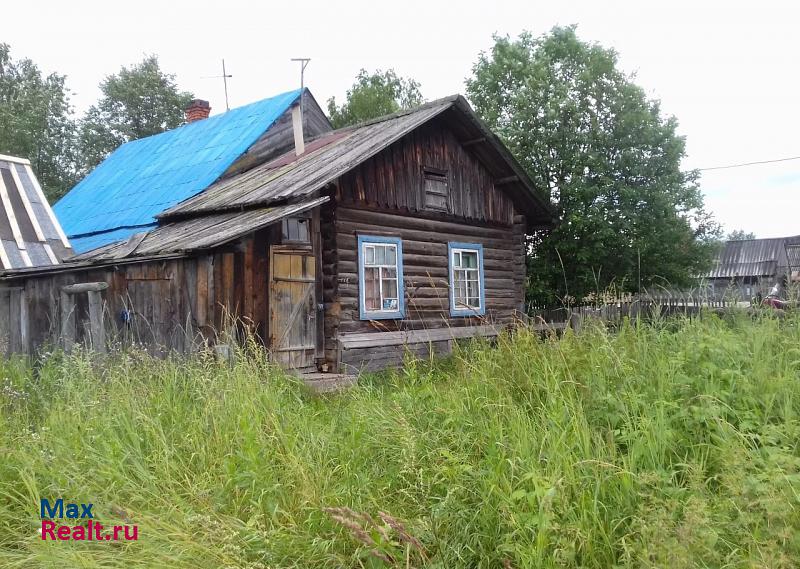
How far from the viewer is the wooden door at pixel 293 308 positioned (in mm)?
9203

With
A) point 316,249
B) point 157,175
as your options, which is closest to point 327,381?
point 316,249

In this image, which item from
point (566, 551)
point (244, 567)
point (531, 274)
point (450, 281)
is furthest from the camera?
point (531, 274)

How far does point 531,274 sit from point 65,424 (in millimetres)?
16199

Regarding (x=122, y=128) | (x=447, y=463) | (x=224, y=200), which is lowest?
(x=447, y=463)

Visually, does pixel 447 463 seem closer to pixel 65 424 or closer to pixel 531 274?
pixel 65 424

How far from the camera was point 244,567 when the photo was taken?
286cm

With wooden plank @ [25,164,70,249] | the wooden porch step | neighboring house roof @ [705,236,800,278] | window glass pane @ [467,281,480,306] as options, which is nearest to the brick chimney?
wooden plank @ [25,164,70,249]

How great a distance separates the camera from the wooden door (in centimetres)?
920

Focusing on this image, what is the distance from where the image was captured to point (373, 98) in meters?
32.0

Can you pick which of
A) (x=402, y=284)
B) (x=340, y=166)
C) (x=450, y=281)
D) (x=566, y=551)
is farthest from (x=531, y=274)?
(x=566, y=551)

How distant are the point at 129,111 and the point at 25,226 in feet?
75.3

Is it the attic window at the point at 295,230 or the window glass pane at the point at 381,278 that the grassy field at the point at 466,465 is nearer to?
the attic window at the point at 295,230

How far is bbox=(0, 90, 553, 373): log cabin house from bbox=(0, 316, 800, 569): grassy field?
3341mm

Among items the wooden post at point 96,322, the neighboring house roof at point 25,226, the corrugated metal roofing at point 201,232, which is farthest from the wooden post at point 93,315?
the neighboring house roof at point 25,226
